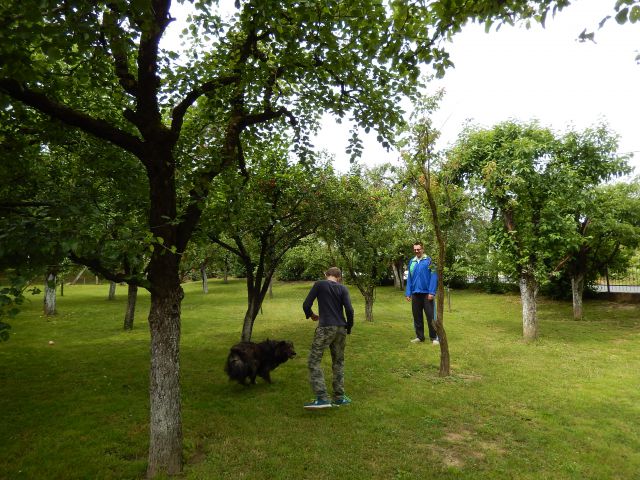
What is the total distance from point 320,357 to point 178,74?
5.99 metres

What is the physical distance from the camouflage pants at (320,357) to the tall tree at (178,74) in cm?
252

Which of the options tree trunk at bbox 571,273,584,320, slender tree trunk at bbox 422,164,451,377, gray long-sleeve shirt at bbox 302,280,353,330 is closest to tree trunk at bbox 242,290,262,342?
gray long-sleeve shirt at bbox 302,280,353,330

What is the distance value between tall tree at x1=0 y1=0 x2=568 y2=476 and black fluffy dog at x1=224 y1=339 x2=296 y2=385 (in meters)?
3.16

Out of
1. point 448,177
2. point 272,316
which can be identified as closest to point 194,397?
point 448,177

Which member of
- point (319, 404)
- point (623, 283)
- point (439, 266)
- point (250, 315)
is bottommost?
point (319, 404)

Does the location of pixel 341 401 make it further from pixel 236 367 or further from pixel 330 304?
pixel 236 367

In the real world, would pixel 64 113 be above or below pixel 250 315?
above

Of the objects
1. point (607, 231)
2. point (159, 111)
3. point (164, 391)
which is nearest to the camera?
point (164, 391)

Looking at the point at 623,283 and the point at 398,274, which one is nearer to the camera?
the point at 623,283

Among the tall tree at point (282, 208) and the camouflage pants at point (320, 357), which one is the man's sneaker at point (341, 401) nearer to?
the camouflage pants at point (320, 357)

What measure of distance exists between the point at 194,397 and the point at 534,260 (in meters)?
12.1

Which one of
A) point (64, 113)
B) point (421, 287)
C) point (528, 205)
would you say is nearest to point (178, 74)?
point (64, 113)

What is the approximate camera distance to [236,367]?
855 cm

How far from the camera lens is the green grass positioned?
5398 mm
